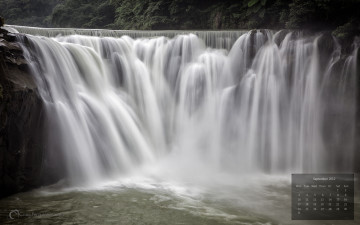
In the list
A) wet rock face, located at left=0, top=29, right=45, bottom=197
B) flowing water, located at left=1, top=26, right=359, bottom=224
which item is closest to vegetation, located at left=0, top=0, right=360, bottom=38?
flowing water, located at left=1, top=26, right=359, bottom=224

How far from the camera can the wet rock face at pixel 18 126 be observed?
23.0 feet

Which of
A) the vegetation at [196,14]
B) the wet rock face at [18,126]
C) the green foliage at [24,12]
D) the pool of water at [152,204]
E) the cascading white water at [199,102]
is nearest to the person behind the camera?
the pool of water at [152,204]

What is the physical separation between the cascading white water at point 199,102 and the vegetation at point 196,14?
1.18 metres

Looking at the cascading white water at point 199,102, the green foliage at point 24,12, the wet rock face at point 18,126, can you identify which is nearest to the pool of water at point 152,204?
the wet rock face at point 18,126

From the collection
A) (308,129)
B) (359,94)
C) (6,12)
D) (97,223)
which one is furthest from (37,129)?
(6,12)

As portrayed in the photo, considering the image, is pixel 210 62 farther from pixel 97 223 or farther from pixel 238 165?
pixel 97 223

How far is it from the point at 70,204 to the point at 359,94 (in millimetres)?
8118
